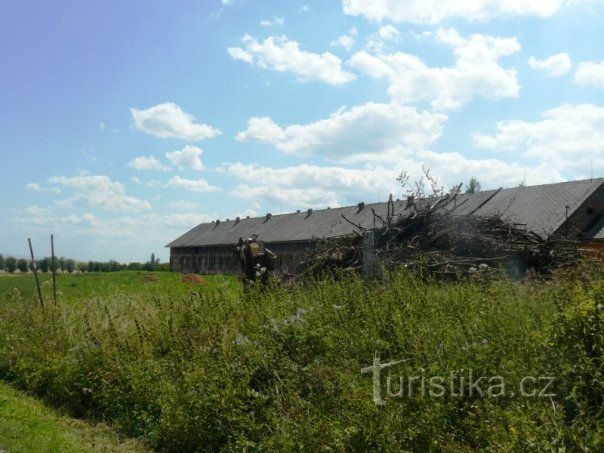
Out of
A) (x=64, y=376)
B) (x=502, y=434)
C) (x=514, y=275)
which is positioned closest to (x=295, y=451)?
(x=502, y=434)

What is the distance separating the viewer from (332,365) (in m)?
6.42

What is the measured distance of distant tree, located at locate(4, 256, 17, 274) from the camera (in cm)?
5953

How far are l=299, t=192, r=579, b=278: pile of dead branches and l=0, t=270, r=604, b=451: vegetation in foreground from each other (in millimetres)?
1991

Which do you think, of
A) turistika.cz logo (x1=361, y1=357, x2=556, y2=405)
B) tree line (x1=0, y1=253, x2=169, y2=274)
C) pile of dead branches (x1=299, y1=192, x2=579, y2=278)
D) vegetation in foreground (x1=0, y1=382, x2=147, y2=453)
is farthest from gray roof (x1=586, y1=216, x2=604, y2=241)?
tree line (x1=0, y1=253, x2=169, y2=274)

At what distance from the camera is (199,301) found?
404 inches

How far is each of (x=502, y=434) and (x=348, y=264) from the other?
782 cm

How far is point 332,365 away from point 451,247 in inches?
225

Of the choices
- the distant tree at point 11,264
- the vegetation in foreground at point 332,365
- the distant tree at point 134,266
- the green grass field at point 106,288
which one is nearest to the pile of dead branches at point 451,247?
the vegetation in foreground at point 332,365

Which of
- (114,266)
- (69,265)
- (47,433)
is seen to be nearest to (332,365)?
(47,433)

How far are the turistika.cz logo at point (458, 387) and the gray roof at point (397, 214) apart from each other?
7211 millimetres

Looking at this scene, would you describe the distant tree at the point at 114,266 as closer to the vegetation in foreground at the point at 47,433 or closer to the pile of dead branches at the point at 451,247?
the pile of dead branches at the point at 451,247

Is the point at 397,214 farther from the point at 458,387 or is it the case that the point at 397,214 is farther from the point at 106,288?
the point at 106,288

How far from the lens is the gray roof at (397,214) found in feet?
93.7

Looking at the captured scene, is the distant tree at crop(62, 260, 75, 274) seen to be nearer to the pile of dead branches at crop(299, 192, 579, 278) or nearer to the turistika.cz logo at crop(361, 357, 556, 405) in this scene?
the pile of dead branches at crop(299, 192, 579, 278)
